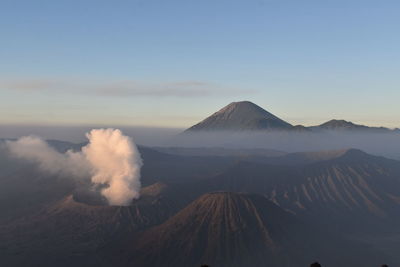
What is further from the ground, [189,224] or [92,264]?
[189,224]

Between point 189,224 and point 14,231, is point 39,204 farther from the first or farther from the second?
point 189,224

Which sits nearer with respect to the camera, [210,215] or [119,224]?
[210,215]

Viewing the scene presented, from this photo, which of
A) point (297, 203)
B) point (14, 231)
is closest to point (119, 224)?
point (14, 231)

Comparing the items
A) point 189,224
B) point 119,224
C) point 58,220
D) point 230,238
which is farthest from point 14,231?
point 230,238

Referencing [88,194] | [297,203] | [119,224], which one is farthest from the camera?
[297,203]

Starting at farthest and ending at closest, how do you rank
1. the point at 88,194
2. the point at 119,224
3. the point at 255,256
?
the point at 88,194 → the point at 119,224 → the point at 255,256

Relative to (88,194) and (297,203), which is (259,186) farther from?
(88,194)

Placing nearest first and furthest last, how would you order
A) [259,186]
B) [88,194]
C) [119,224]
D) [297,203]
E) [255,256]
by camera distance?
[255,256] < [119,224] < [88,194] < [297,203] < [259,186]

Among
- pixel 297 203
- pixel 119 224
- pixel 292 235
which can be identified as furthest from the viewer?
pixel 297 203

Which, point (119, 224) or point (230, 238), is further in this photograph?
point (119, 224)
